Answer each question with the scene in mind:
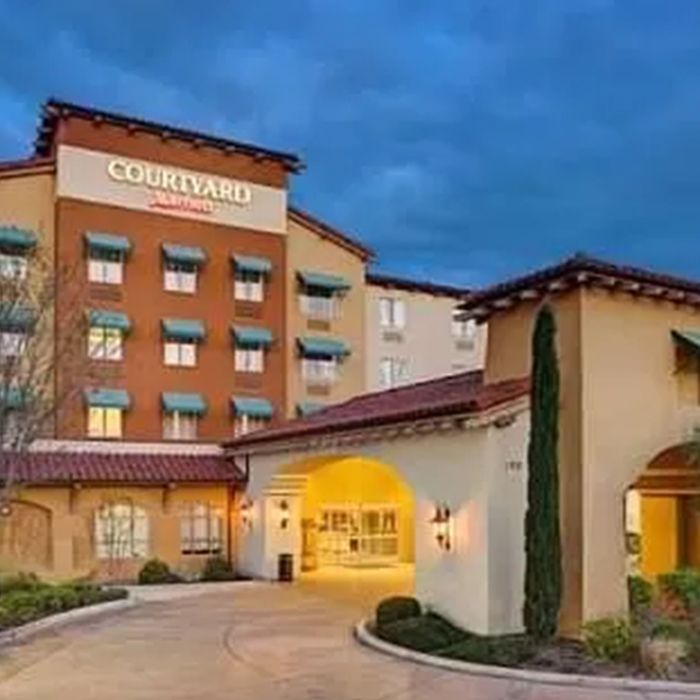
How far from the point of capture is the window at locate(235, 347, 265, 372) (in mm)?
44281

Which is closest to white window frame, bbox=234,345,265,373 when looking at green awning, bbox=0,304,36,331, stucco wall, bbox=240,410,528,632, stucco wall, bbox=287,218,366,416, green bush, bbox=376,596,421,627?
stucco wall, bbox=287,218,366,416

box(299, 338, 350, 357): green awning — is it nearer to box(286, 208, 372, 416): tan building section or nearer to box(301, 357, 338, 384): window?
box(286, 208, 372, 416): tan building section

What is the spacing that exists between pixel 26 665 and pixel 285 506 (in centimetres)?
1497

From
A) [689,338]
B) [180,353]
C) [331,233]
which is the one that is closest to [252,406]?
[180,353]

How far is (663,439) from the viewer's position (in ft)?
65.7

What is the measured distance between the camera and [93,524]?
32.6 metres

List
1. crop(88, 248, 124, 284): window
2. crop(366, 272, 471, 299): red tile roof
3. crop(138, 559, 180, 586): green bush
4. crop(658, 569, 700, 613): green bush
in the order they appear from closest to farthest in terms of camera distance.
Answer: crop(658, 569, 700, 613): green bush
crop(138, 559, 180, 586): green bush
crop(88, 248, 124, 284): window
crop(366, 272, 471, 299): red tile roof

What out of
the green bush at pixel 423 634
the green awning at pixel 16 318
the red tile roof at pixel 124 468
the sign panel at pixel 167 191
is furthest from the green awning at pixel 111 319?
the green bush at pixel 423 634

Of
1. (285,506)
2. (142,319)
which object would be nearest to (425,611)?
(285,506)

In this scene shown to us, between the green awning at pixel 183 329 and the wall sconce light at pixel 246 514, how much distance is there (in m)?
10.3

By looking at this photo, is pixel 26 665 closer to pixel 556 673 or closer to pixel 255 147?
pixel 556 673

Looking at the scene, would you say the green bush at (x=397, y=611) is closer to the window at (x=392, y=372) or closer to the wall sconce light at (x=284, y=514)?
the wall sconce light at (x=284, y=514)

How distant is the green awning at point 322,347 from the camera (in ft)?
152

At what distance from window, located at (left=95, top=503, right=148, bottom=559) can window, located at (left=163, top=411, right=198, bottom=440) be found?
872cm
